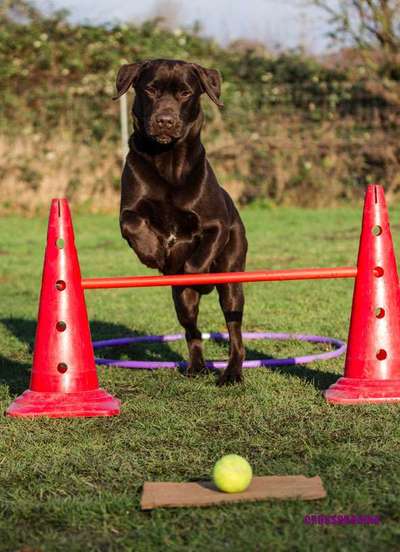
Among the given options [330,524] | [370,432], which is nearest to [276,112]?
[370,432]

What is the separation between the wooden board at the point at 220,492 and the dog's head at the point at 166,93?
2249mm

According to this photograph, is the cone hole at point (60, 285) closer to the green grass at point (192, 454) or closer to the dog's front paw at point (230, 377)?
the green grass at point (192, 454)

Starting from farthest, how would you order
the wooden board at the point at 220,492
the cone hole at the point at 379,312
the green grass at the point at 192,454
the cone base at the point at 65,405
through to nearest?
the cone hole at the point at 379,312 → the cone base at the point at 65,405 → the wooden board at the point at 220,492 → the green grass at the point at 192,454

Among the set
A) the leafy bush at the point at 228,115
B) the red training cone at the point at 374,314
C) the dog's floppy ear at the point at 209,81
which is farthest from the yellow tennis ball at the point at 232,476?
the leafy bush at the point at 228,115

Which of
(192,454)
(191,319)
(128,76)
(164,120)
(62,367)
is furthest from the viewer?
(191,319)

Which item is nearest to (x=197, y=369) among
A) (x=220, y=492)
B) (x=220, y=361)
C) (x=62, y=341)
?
(x=220, y=361)

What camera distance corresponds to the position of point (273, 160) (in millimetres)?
16484

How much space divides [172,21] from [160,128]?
15.2 m

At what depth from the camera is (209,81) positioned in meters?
5.12

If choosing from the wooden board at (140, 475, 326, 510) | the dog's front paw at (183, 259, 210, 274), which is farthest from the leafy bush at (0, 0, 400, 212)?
the wooden board at (140, 475, 326, 510)

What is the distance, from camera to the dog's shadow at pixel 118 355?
16.1ft

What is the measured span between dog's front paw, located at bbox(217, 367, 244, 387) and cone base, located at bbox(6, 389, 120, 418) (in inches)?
28.3

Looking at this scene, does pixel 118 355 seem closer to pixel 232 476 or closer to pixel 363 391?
pixel 363 391

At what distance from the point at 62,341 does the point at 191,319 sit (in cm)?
109
